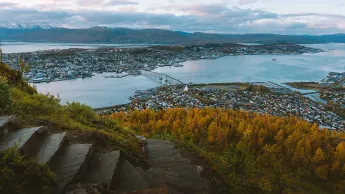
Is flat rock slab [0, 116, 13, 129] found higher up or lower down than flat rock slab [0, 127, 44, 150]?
higher up

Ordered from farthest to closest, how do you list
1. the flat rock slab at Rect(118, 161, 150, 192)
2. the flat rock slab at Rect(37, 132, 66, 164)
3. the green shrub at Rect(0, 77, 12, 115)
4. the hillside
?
the green shrub at Rect(0, 77, 12, 115) < the flat rock slab at Rect(118, 161, 150, 192) < the flat rock slab at Rect(37, 132, 66, 164) < the hillside

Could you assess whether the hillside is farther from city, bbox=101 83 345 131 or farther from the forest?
city, bbox=101 83 345 131

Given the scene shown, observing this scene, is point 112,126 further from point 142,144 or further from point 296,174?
point 296,174

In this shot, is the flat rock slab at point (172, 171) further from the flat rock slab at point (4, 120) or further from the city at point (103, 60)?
the city at point (103, 60)

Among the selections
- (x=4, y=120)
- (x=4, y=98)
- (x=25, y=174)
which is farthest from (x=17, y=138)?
(x=4, y=98)

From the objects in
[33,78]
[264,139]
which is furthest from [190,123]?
[33,78]

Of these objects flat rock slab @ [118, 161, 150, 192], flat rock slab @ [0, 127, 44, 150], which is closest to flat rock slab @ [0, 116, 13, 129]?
flat rock slab @ [0, 127, 44, 150]
